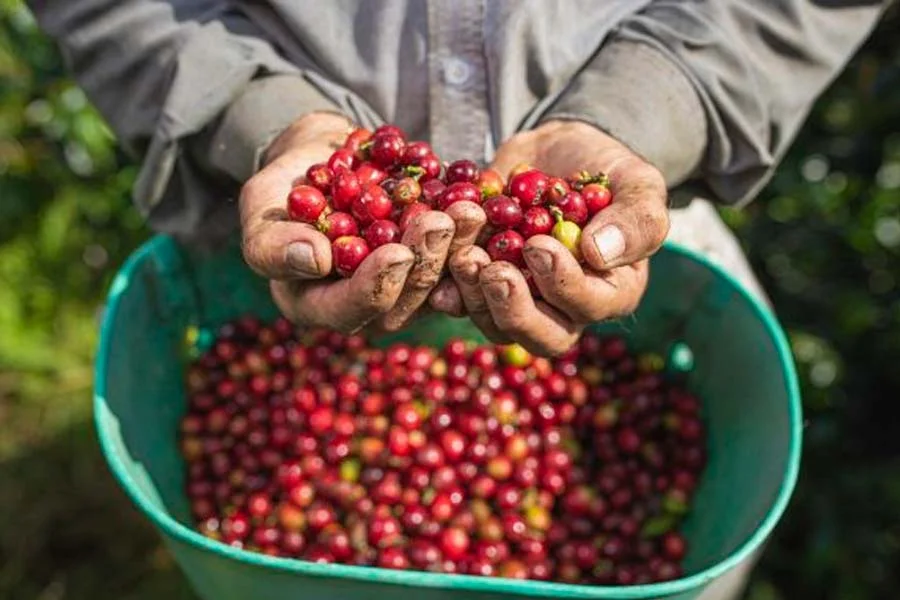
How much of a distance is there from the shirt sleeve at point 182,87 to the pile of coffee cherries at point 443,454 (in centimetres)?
55

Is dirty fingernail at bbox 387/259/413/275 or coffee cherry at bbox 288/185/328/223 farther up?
dirty fingernail at bbox 387/259/413/275

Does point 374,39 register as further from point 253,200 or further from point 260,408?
point 260,408

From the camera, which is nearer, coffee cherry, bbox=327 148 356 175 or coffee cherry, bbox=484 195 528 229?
coffee cherry, bbox=484 195 528 229

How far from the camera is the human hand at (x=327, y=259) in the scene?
1858mm

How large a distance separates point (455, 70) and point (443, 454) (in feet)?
3.46

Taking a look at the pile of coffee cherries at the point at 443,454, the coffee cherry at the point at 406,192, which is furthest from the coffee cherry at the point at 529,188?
the pile of coffee cherries at the point at 443,454

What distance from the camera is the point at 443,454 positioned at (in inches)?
110

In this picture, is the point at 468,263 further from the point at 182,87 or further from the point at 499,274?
the point at 182,87

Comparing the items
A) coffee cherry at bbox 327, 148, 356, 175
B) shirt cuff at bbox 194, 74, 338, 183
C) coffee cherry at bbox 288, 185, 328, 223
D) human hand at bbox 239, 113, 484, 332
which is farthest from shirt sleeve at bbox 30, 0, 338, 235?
coffee cherry at bbox 288, 185, 328, 223

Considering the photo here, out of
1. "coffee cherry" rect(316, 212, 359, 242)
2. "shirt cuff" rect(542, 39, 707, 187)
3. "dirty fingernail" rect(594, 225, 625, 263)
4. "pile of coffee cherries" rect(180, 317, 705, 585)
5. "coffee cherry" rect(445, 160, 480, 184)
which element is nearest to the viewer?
"dirty fingernail" rect(594, 225, 625, 263)

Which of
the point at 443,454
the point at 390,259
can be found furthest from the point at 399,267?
the point at 443,454

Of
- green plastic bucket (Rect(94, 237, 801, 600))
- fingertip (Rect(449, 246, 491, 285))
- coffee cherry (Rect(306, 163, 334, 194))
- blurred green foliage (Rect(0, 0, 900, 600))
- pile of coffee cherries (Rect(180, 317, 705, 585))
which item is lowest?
blurred green foliage (Rect(0, 0, 900, 600))

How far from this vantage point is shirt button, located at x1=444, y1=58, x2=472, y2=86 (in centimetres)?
246

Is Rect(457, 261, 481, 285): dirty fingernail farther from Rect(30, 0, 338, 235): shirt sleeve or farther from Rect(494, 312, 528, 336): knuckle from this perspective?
Rect(30, 0, 338, 235): shirt sleeve
